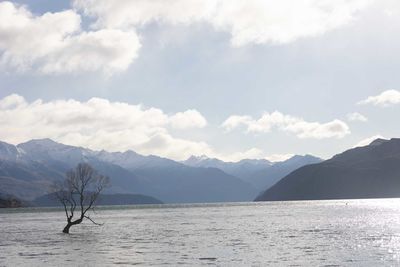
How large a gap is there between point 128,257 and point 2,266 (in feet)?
47.2

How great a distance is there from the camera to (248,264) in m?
56.9

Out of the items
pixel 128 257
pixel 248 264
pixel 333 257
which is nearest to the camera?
pixel 248 264

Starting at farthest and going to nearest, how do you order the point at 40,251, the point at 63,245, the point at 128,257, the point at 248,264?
the point at 63,245 → the point at 40,251 → the point at 128,257 → the point at 248,264

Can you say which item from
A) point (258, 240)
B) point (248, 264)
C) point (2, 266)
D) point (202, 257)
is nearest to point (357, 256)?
point (248, 264)

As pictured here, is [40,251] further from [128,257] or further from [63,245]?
[128,257]

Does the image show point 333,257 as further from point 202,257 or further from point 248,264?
point 202,257

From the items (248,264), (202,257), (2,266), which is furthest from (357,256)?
(2,266)

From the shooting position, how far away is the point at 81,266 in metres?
57.3

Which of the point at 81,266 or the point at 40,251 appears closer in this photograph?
the point at 81,266

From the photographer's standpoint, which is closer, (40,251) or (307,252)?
(307,252)

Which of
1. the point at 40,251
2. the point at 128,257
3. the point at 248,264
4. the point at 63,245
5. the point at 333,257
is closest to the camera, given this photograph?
the point at 248,264

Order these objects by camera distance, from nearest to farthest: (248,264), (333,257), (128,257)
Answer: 1. (248,264)
2. (333,257)
3. (128,257)

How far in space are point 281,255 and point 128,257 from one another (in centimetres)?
1848

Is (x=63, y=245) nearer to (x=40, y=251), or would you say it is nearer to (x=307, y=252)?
(x=40, y=251)
